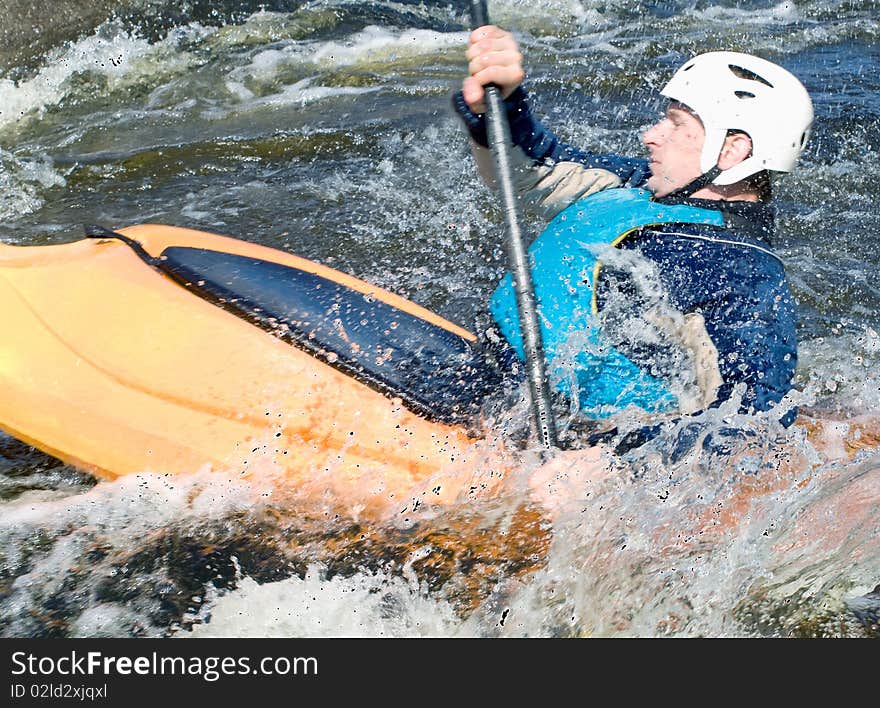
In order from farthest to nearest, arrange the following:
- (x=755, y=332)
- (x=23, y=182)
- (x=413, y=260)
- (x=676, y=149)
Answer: (x=23, y=182), (x=413, y=260), (x=676, y=149), (x=755, y=332)

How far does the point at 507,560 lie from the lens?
8.30 feet

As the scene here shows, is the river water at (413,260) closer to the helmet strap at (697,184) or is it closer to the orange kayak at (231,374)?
the orange kayak at (231,374)

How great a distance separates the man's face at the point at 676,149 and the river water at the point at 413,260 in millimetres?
773

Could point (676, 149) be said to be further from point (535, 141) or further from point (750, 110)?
point (535, 141)

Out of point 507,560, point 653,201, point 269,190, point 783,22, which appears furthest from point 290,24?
point 507,560

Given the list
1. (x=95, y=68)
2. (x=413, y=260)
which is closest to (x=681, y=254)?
(x=413, y=260)

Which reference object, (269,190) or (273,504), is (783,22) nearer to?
(269,190)

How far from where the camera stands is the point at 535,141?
307cm

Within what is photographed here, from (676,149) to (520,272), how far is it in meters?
0.66

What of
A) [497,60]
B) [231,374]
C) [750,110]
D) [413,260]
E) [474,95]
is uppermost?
[497,60]

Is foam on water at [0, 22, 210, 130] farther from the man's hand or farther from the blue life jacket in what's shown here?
the blue life jacket

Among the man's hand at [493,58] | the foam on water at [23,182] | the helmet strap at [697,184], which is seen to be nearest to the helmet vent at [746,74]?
the helmet strap at [697,184]

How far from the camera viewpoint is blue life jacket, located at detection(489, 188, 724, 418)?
8.52ft
